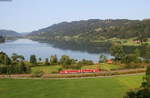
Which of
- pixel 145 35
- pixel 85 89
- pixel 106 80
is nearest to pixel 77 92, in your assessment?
pixel 85 89

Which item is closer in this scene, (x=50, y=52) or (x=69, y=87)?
(x=69, y=87)

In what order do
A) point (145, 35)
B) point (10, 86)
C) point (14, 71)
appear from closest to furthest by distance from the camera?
1. point (10, 86)
2. point (14, 71)
3. point (145, 35)

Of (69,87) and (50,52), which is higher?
(50,52)

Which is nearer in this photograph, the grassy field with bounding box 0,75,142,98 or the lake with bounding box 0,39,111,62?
the grassy field with bounding box 0,75,142,98

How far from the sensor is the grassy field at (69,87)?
19.7 m

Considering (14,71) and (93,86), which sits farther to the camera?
(14,71)

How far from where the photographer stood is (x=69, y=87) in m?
22.6

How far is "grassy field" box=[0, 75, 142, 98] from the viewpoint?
19.7 m

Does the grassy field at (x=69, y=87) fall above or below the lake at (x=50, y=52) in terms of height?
below

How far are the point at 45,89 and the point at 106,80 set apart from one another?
8407 millimetres

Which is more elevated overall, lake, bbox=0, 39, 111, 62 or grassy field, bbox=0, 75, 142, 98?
lake, bbox=0, 39, 111, 62

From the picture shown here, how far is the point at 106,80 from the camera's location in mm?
25766

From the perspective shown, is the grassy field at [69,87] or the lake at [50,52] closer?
the grassy field at [69,87]

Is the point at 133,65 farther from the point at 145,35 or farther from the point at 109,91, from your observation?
the point at 145,35
